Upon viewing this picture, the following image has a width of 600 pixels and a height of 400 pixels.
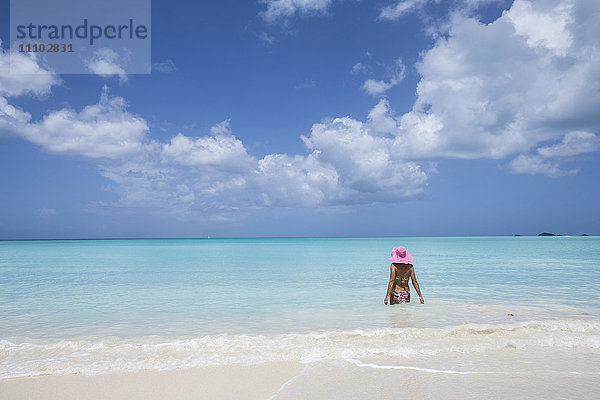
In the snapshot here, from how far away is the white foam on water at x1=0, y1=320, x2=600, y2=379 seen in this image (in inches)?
193

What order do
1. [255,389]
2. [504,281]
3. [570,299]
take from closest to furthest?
1. [255,389]
2. [570,299]
3. [504,281]

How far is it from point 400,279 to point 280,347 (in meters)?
4.48

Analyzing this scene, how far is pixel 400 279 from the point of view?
354 inches

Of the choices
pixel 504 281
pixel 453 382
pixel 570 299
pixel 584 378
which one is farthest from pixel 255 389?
pixel 504 281

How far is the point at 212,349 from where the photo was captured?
5.53 m

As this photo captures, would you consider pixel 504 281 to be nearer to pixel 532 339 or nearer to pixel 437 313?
pixel 437 313

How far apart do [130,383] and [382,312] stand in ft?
18.4

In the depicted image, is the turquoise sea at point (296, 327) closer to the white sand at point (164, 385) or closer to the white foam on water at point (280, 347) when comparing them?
the white foam on water at point (280, 347)

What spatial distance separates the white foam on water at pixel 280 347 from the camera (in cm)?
491

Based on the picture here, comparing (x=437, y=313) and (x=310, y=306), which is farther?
(x=310, y=306)

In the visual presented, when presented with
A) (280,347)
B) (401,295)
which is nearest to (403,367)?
(280,347)

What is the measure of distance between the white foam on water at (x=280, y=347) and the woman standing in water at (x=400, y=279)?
219 centimetres

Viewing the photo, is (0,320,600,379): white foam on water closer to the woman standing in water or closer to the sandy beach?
the sandy beach

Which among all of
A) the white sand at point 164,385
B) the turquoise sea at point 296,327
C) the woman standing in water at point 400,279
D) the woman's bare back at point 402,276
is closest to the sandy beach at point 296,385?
the white sand at point 164,385
